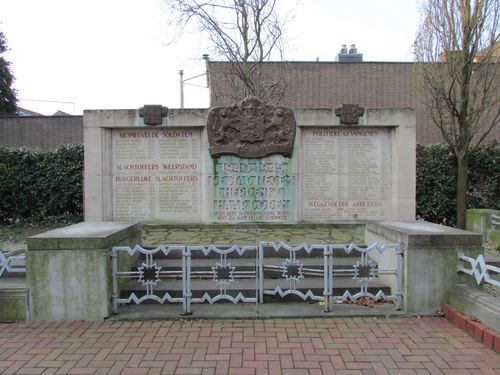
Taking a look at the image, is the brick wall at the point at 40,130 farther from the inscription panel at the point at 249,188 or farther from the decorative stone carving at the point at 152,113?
the inscription panel at the point at 249,188

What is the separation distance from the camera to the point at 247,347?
3.67m

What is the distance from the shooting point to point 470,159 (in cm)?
1079

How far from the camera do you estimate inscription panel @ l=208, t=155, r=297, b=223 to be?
7.99 meters

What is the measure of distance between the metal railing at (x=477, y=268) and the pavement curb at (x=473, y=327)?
0.43m

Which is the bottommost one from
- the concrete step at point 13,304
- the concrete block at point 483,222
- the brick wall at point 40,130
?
the concrete step at point 13,304

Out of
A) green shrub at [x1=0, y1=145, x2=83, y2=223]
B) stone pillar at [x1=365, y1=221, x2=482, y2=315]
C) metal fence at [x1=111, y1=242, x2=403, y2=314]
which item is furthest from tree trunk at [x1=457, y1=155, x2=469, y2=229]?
green shrub at [x1=0, y1=145, x2=83, y2=223]

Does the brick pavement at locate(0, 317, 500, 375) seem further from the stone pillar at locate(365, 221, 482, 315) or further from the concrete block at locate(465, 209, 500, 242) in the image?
the concrete block at locate(465, 209, 500, 242)

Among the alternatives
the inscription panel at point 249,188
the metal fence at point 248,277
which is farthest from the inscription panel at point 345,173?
the metal fence at point 248,277

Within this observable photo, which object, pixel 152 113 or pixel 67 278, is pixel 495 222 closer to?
pixel 152 113

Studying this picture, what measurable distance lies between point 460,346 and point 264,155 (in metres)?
5.08

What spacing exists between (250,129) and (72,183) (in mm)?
6219

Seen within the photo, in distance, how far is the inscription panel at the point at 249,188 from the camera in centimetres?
799

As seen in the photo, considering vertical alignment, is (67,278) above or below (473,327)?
above

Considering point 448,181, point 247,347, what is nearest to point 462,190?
point 448,181
